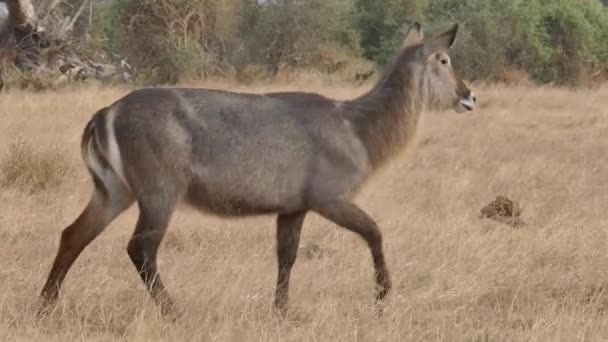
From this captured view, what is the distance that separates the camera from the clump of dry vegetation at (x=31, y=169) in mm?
7457

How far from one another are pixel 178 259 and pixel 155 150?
1.27 metres

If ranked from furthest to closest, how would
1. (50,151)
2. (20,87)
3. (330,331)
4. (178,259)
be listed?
1. (20,87)
2. (50,151)
3. (178,259)
4. (330,331)

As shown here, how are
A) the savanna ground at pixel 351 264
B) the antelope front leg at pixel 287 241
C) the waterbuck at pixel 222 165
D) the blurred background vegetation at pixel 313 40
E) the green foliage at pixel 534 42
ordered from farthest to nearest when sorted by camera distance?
the green foliage at pixel 534 42, the blurred background vegetation at pixel 313 40, the antelope front leg at pixel 287 241, the waterbuck at pixel 222 165, the savanna ground at pixel 351 264

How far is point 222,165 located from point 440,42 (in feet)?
4.88

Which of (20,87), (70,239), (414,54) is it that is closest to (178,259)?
(70,239)

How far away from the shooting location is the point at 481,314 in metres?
4.48

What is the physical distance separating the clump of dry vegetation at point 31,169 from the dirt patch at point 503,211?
3274 millimetres

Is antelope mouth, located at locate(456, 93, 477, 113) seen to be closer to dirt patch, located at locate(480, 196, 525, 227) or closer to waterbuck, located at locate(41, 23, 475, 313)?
waterbuck, located at locate(41, 23, 475, 313)

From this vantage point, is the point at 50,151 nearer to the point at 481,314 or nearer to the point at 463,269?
the point at 463,269

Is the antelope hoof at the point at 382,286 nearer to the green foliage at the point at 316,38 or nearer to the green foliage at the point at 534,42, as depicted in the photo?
the green foliage at the point at 316,38

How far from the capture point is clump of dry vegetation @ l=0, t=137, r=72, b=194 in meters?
7.46

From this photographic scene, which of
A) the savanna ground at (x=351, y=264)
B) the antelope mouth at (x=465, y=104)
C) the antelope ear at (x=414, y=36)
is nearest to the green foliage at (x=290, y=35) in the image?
the savanna ground at (x=351, y=264)

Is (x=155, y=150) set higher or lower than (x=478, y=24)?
higher

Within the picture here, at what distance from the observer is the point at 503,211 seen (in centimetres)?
709
